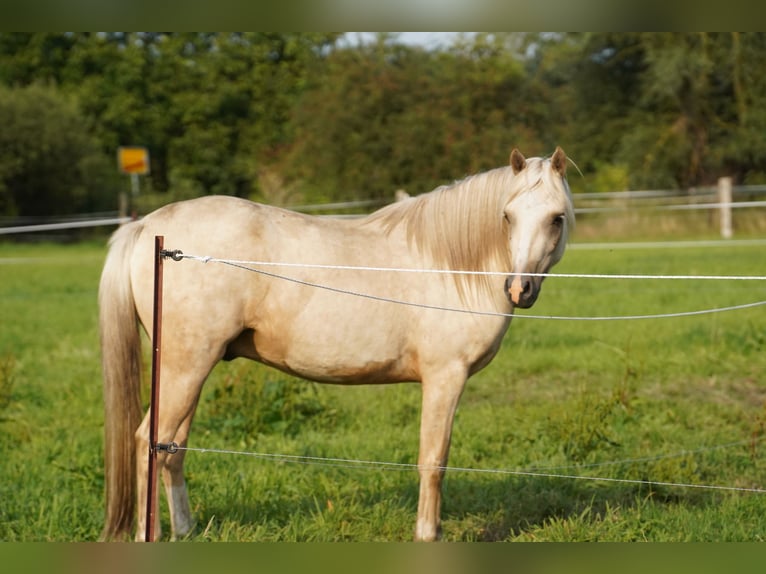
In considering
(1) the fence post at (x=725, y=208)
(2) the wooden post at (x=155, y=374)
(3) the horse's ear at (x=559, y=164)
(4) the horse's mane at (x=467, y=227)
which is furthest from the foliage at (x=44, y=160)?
(3) the horse's ear at (x=559, y=164)

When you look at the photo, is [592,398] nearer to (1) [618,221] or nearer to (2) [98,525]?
(2) [98,525]

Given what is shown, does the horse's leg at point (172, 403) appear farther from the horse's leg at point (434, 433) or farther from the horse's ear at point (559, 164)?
the horse's ear at point (559, 164)

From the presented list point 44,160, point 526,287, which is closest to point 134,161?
point 44,160

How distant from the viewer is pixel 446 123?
24734 mm

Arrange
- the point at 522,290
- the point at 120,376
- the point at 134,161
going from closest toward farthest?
1. the point at 522,290
2. the point at 120,376
3. the point at 134,161

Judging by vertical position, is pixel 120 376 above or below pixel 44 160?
below

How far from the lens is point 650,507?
15.0 feet

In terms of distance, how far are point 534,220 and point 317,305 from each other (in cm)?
103

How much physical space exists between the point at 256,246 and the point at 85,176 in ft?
86.0

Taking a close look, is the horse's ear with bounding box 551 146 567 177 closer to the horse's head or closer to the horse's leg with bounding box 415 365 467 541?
the horse's head

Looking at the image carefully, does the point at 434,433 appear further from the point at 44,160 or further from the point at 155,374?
the point at 44,160

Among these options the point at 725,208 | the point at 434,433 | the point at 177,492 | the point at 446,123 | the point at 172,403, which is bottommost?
the point at 177,492

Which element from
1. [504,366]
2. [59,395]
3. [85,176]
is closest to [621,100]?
[85,176]

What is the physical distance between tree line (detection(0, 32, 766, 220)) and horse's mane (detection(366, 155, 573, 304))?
19427 mm
